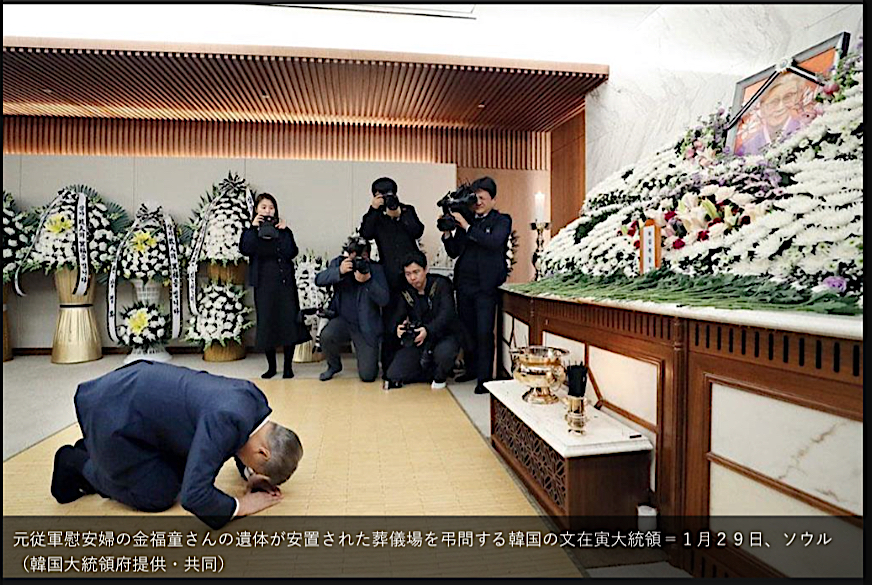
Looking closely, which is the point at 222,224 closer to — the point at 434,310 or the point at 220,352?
the point at 220,352

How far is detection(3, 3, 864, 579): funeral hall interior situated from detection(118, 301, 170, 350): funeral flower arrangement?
0.10 ft

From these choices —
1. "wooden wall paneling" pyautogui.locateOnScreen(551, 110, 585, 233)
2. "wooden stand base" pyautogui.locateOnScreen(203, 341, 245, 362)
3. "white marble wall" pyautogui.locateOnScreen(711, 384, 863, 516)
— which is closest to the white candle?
"wooden wall paneling" pyautogui.locateOnScreen(551, 110, 585, 233)

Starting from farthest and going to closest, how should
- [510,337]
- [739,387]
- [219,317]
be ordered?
[219,317]
[510,337]
[739,387]

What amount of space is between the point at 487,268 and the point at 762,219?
8.32 ft

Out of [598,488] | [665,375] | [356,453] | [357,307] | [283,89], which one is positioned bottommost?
[356,453]

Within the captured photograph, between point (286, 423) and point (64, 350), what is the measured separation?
11.4 feet

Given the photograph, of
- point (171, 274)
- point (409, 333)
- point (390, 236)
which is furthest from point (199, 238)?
point (409, 333)

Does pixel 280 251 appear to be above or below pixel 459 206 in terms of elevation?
below

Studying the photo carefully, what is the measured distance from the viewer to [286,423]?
11.8 ft

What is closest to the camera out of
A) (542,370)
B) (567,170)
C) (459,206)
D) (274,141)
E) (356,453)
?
(542,370)

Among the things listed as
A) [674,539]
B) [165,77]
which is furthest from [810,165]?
[165,77]

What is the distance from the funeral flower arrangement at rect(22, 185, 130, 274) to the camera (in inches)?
226

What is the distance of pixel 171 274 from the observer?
5.97m

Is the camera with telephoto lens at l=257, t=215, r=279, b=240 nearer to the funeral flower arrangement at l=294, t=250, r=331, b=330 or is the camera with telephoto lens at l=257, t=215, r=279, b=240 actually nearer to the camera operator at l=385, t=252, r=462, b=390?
the camera operator at l=385, t=252, r=462, b=390
